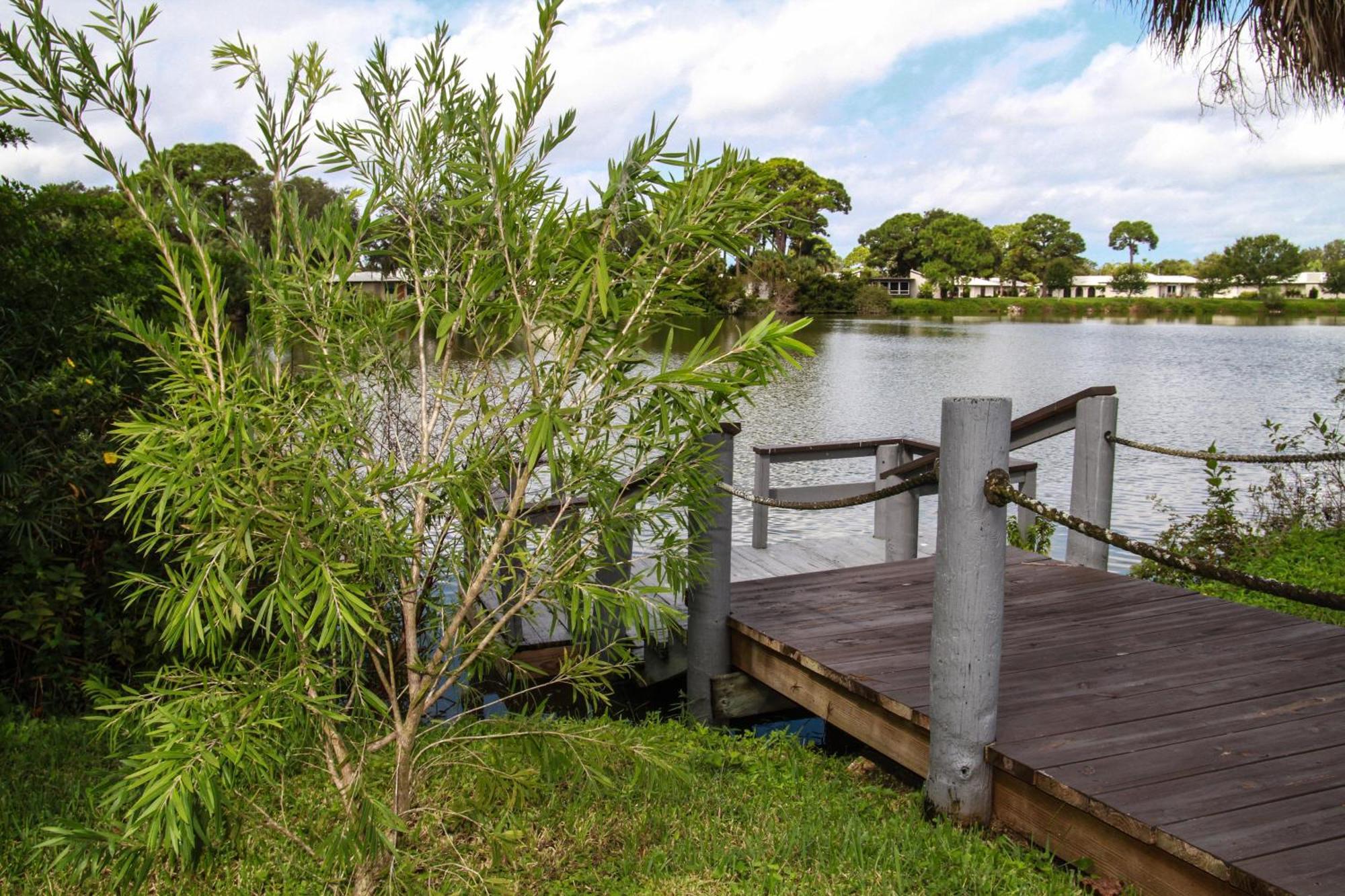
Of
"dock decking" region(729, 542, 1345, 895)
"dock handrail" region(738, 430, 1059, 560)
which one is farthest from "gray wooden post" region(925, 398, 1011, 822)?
"dock handrail" region(738, 430, 1059, 560)

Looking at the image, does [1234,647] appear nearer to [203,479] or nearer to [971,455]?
[971,455]

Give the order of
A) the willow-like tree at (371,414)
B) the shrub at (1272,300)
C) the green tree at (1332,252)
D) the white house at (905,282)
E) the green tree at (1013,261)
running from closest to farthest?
1. the willow-like tree at (371,414)
2. the shrub at (1272,300)
3. the white house at (905,282)
4. the green tree at (1013,261)
5. the green tree at (1332,252)

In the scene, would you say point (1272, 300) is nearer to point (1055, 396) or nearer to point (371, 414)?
point (1055, 396)

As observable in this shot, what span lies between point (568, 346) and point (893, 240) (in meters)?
101

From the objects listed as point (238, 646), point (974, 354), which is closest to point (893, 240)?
point (974, 354)

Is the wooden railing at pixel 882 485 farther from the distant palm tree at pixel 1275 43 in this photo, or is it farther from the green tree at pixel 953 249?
the green tree at pixel 953 249

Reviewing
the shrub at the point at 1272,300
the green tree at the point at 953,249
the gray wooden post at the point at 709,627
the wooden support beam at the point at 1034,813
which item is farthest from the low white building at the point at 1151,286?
the wooden support beam at the point at 1034,813

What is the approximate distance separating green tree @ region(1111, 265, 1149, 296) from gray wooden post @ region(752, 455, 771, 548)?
4237 inches

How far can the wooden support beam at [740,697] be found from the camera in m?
4.96

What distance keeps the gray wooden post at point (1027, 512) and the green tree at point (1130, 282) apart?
10695cm

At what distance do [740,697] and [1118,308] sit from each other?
8557 centimetres

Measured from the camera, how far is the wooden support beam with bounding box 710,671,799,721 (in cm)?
496

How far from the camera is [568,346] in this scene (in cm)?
285

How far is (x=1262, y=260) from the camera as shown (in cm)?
11006
